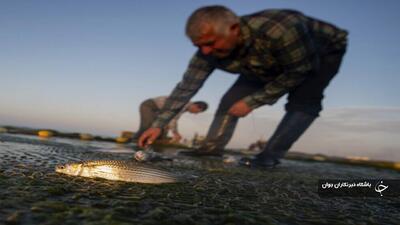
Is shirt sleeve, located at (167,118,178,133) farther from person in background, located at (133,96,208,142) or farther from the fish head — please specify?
the fish head

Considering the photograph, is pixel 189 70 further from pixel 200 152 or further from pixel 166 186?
pixel 166 186

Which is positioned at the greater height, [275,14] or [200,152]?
[275,14]

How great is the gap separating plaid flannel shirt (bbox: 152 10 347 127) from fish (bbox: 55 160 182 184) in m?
3.32

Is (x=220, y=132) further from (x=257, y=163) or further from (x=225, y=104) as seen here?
(x=257, y=163)

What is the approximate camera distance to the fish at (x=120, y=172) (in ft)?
9.08

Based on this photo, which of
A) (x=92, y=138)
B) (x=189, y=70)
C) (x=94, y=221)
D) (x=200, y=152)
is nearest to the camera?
(x=94, y=221)

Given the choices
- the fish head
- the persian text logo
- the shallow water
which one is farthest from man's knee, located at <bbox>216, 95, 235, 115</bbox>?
the fish head

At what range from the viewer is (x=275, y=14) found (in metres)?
5.46

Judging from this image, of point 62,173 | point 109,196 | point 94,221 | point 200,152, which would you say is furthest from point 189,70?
point 94,221

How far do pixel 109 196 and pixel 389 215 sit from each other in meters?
1.83

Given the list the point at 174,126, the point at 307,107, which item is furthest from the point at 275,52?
the point at 174,126

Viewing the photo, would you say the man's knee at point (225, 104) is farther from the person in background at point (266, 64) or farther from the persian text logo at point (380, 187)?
the persian text logo at point (380, 187)

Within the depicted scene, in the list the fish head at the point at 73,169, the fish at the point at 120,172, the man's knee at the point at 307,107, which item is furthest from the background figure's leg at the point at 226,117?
the fish head at the point at 73,169

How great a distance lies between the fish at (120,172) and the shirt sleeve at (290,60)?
Result: 131 inches
